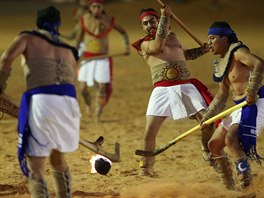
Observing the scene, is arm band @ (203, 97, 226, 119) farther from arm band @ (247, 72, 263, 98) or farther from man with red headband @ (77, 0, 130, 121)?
man with red headband @ (77, 0, 130, 121)

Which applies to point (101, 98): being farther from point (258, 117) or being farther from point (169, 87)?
point (258, 117)

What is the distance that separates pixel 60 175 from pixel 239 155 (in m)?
1.90

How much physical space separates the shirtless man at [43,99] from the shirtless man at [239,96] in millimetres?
1729

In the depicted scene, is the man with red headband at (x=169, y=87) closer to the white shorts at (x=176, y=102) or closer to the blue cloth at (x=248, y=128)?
the white shorts at (x=176, y=102)

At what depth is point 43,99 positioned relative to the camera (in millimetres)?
6809

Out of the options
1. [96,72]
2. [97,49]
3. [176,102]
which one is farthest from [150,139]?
[97,49]

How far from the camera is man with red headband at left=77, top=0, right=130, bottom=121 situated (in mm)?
13420

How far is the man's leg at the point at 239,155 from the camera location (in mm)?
7684

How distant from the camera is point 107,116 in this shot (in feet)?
45.2

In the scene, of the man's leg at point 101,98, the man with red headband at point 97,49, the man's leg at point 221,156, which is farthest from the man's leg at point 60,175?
the man with red headband at point 97,49

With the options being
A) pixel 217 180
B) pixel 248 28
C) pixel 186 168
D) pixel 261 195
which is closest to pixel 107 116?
pixel 186 168

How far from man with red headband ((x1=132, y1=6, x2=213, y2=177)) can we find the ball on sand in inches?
31.1

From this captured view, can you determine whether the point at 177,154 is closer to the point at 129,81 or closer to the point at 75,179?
the point at 75,179

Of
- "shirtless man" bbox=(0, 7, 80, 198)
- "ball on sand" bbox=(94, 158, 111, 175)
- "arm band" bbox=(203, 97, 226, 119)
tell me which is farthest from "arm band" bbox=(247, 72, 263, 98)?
"ball on sand" bbox=(94, 158, 111, 175)
